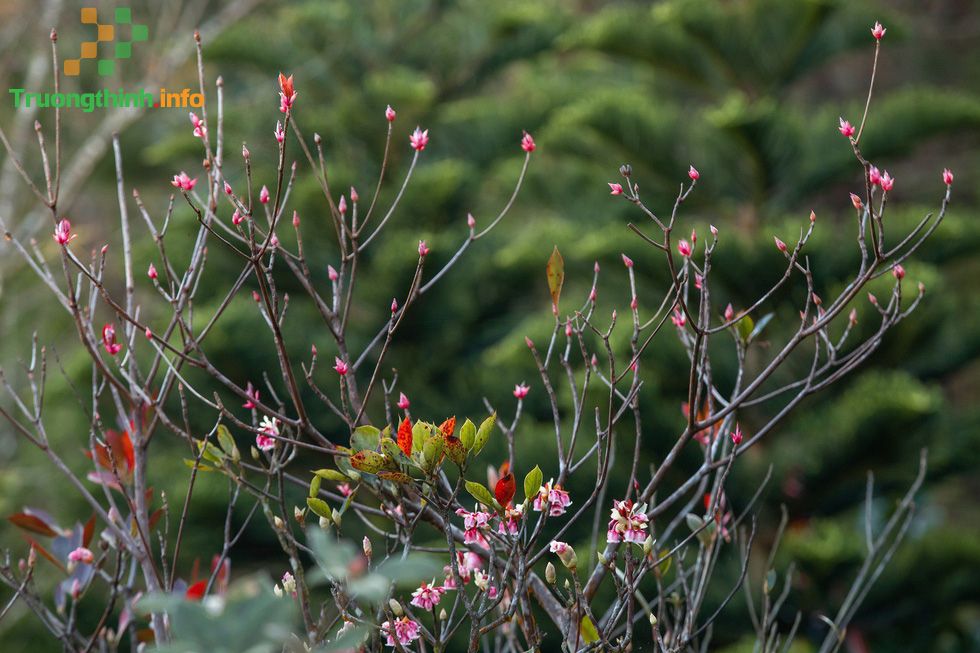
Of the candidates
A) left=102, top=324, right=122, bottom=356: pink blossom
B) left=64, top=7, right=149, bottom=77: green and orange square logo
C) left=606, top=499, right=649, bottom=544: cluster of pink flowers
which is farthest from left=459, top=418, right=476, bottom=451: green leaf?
left=64, top=7, right=149, bottom=77: green and orange square logo

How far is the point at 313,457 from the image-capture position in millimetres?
4461

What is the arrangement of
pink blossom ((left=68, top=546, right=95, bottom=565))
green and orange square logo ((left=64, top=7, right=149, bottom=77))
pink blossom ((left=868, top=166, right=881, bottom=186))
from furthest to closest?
1. green and orange square logo ((left=64, top=7, right=149, bottom=77))
2. pink blossom ((left=68, top=546, right=95, bottom=565))
3. pink blossom ((left=868, top=166, right=881, bottom=186))

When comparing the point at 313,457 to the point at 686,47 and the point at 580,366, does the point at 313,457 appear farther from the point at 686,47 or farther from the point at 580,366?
the point at 686,47

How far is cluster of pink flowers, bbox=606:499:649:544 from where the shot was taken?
1.11m

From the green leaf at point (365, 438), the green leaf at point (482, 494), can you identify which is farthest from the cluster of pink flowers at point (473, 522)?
the green leaf at point (365, 438)

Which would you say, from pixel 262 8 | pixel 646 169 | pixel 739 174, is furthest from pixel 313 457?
pixel 262 8

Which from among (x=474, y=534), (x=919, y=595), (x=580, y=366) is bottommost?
(x=919, y=595)

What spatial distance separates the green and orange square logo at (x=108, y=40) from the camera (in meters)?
5.38

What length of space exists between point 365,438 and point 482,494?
14 cm

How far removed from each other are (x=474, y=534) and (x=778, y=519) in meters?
3.02

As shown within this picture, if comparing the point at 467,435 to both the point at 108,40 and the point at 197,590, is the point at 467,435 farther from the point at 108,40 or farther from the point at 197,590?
the point at 108,40

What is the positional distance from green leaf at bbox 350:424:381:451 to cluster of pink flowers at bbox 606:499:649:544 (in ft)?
0.89

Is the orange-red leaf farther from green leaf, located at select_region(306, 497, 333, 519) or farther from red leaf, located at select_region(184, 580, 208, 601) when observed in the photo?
red leaf, located at select_region(184, 580, 208, 601)

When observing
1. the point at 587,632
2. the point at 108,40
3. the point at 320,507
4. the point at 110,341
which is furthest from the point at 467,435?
the point at 108,40
